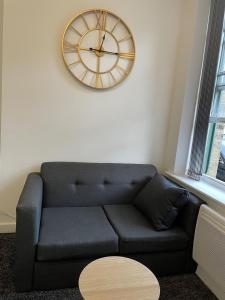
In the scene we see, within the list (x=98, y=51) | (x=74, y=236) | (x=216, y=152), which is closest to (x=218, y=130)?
(x=216, y=152)

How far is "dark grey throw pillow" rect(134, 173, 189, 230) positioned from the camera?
206cm

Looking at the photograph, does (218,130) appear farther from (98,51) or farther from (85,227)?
(85,227)

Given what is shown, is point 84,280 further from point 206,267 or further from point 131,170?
point 131,170

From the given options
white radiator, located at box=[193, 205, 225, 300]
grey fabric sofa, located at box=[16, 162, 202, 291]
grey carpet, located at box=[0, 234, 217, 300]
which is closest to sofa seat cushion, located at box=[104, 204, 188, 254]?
grey fabric sofa, located at box=[16, 162, 202, 291]

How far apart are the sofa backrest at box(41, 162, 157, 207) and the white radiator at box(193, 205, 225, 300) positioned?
2.47 feet

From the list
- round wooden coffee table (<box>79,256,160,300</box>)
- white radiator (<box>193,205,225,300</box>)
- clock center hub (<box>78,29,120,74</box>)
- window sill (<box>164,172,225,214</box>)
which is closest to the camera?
round wooden coffee table (<box>79,256,160,300</box>)

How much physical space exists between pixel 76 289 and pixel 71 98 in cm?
165

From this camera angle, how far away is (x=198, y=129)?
2568 mm

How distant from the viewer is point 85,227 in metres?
1.97

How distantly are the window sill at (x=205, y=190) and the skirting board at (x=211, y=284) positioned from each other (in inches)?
20.7

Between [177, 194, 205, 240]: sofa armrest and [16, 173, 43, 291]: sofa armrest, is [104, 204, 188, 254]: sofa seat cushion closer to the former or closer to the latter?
[177, 194, 205, 240]: sofa armrest

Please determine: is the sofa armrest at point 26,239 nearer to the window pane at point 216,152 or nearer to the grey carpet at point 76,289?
the grey carpet at point 76,289

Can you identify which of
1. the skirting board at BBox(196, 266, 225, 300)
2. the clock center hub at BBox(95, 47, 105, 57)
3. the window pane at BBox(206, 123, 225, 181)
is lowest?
the skirting board at BBox(196, 266, 225, 300)

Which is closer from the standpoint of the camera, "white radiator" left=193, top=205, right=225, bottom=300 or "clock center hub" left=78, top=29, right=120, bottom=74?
"white radiator" left=193, top=205, right=225, bottom=300
